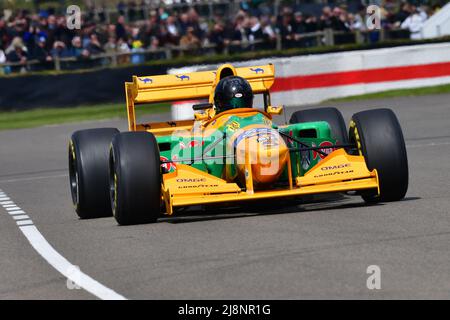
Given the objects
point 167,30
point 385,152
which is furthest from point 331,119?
point 167,30

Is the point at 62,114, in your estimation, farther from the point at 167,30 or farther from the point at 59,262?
the point at 59,262

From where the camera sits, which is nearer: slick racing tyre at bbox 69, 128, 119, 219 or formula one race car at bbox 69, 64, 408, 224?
formula one race car at bbox 69, 64, 408, 224

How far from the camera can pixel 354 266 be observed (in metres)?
7.22

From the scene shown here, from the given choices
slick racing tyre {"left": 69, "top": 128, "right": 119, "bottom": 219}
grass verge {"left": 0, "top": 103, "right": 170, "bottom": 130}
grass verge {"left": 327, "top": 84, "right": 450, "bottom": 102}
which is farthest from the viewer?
grass verge {"left": 0, "top": 103, "right": 170, "bottom": 130}

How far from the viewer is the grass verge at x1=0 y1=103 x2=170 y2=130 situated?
26.2 metres

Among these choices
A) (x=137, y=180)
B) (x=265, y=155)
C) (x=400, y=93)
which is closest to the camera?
(x=265, y=155)

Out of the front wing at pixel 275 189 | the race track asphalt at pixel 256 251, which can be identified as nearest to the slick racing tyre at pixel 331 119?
the race track asphalt at pixel 256 251

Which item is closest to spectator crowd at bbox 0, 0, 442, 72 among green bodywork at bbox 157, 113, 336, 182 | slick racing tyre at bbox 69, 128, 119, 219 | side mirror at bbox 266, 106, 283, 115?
side mirror at bbox 266, 106, 283, 115

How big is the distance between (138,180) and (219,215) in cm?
101

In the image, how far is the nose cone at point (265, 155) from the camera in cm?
973

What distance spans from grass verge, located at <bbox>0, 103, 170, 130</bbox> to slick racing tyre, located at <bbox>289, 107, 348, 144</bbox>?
1411 centimetres

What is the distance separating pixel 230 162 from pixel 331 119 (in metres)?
2.08

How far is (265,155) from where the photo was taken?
Result: 972 centimetres

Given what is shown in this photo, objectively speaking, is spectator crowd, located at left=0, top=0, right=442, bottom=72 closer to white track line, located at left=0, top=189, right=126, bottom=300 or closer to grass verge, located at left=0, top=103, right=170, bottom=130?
grass verge, located at left=0, top=103, right=170, bottom=130
